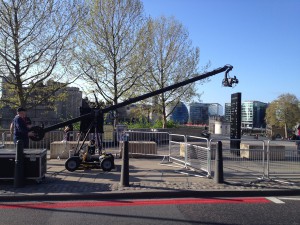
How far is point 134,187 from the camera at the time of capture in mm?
9055

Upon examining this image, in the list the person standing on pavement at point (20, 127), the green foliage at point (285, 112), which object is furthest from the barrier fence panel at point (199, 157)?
the green foliage at point (285, 112)

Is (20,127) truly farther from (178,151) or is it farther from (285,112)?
(285,112)

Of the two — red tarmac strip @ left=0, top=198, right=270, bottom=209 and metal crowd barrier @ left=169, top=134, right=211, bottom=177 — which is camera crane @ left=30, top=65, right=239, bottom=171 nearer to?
metal crowd barrier @ left=169, top=134, right=211, bottom=177

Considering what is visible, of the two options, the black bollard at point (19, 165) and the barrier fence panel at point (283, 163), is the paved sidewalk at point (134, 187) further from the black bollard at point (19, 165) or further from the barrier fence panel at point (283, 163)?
the barrier fence panel at point (283, 163)

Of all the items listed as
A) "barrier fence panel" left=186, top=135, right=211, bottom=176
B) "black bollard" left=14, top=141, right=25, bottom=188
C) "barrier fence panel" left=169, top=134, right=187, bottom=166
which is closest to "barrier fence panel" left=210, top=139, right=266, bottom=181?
"barrier fence panel" left=186, top=135, right=211, bottom=176

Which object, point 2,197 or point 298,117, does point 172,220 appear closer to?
point 2,197

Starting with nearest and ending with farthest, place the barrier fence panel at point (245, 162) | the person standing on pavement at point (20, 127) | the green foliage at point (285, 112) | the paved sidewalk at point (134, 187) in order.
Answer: the paved sidewalk at point (134, 187) < the barrier fence panel at point (245, 162) < the person standing on pavement at point (20, 127) < the green foliage at point (285, 112)

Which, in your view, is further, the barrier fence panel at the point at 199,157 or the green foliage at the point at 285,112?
the green foliage at the point at 285,112

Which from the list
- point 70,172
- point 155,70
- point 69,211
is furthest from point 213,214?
point 155,70

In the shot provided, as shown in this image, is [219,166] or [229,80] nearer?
[219,166]

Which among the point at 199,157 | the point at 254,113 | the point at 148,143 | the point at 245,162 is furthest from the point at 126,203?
the point at 254,113

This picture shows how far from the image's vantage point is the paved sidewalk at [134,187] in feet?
27.7

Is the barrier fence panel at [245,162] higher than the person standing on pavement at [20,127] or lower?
lower

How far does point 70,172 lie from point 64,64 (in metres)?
8.62
